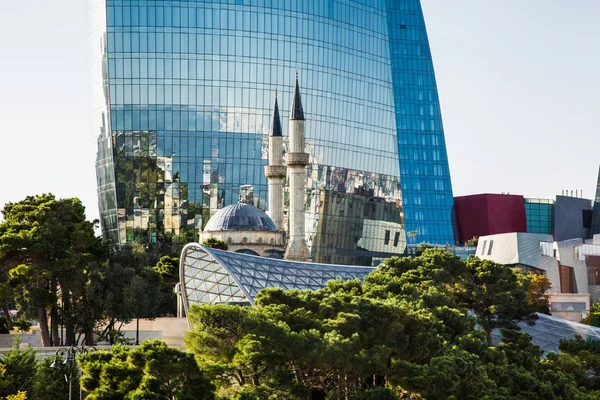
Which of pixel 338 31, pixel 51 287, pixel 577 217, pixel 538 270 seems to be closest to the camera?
pixel 51 287

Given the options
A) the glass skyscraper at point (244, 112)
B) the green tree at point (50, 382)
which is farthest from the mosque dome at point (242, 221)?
the green tree at point (50, 382)

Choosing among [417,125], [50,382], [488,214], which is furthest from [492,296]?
[488,214]

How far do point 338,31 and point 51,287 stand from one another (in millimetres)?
77725

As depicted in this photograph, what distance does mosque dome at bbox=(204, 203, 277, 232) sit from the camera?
112 meters

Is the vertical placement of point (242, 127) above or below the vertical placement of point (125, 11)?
below

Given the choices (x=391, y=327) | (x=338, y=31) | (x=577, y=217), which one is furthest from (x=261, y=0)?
(x=391, y=327)

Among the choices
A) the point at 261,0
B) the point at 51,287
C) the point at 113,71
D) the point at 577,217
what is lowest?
the point at 51,287

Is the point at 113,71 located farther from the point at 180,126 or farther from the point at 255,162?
the point at 255,162

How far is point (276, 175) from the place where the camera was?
125m

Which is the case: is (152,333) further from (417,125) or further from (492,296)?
(417,125)

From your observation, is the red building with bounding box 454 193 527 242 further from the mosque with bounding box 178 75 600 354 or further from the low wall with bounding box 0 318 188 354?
the low wall with bounding box 0 318 188 354

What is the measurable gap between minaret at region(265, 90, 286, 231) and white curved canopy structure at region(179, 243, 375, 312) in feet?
102

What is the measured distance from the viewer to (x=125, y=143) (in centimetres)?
13950

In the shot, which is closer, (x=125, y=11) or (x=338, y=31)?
(x=125, y=11)
